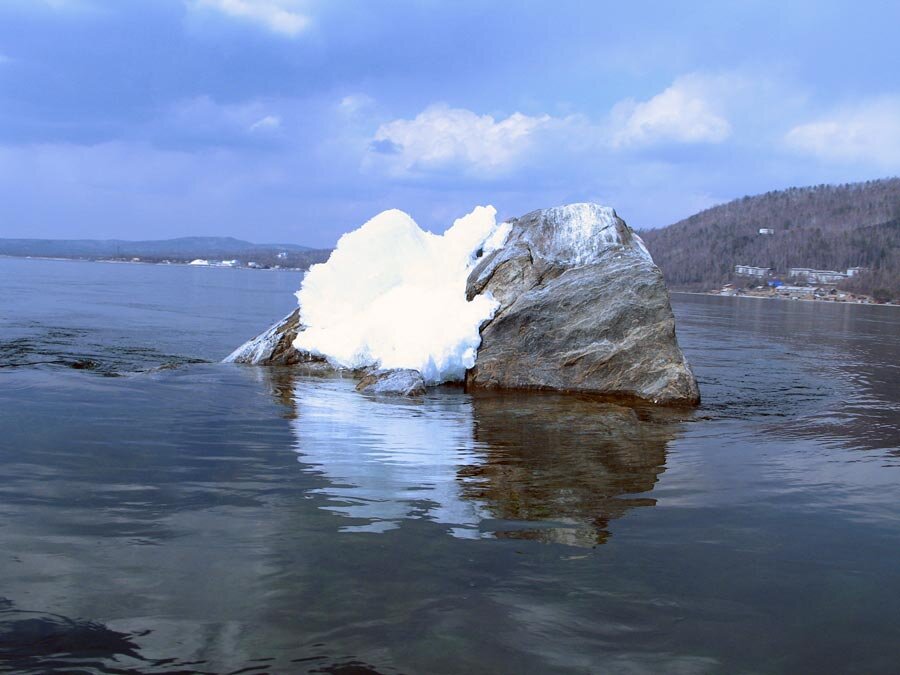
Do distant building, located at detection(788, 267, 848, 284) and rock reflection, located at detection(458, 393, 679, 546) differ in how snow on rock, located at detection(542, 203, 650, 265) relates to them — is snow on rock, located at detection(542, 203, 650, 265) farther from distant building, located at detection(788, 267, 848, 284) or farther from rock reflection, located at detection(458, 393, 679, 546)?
distant building, located at detection(788, 267, 848, 284)

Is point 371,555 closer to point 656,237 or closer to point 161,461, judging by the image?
point 161,461

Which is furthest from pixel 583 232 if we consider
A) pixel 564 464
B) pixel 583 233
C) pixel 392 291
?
pixel 564 464

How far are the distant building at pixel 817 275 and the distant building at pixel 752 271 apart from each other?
430cm

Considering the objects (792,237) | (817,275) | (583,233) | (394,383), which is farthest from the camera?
(792,237)

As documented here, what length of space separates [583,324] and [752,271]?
5263 inches

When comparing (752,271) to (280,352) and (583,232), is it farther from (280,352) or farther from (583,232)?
(280,352)

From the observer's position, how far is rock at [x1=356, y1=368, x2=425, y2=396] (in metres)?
12.4

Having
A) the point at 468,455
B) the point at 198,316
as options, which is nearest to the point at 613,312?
the point at 468,455

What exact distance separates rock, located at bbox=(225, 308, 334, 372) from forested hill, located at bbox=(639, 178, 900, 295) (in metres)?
111

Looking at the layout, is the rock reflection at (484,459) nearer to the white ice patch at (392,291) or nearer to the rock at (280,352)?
the white ice patch at (392,291)

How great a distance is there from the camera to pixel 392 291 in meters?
15.7

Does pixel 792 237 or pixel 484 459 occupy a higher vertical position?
pixel 792 237

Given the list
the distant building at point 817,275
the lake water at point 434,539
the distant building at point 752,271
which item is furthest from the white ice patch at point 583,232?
the distant building at point 752,271

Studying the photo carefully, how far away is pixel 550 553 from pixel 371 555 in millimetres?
1189
